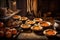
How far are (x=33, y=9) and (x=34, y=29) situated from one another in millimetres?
2888

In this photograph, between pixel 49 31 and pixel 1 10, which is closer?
pixel 49 31

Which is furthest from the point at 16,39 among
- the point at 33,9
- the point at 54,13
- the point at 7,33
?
the point at 54,13

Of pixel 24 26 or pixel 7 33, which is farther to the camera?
pixel 24 26

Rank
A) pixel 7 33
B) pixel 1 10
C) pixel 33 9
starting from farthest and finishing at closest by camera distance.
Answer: pixel 33 9
pixel 1 10
pixel 7 33

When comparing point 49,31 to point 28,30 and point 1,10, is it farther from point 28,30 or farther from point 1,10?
point 1,10

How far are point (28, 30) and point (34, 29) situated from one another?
0.28 meters

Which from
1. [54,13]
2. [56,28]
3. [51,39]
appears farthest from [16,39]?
[54,13]

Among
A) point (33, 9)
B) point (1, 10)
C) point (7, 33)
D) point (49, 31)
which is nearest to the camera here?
point (7, 33)

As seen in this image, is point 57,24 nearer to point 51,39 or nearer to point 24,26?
point 51,39

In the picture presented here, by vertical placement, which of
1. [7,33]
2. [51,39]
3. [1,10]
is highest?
[1,10]

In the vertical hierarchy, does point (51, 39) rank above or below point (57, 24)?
below

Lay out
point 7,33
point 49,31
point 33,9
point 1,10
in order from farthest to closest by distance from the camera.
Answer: point 33,9
point 1,10
point 49,31
point 7,33

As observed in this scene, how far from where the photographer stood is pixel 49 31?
314cm

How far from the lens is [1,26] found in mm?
3195
